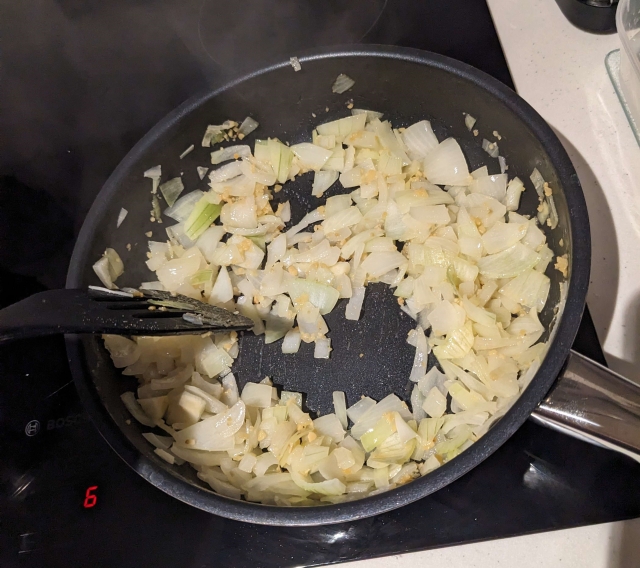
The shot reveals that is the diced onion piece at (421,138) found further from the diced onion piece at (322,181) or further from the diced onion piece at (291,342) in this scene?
the diced onion piece at (291,342)

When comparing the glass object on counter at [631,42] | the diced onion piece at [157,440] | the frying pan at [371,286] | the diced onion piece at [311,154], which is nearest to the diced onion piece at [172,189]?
the frying pan at [371,286]

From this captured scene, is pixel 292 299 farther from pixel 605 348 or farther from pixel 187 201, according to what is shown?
pixel 605 348

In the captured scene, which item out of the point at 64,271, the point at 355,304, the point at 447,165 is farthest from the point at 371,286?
the point at 64,271

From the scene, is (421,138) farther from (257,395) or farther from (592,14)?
(257,395)

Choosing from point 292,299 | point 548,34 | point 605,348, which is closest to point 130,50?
point 292,299

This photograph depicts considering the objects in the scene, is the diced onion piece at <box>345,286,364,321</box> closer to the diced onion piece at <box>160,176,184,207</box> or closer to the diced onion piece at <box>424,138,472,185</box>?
the diced onion piece at <box>424,138,472,185</box>
